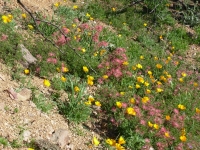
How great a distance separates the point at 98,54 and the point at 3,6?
2.18 metres

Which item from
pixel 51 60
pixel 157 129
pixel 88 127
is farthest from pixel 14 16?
pixel 157 129

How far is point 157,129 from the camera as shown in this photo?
224 inches

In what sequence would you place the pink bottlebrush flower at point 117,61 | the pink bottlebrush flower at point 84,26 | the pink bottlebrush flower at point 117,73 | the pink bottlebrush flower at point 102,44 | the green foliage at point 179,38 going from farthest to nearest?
the green foliage at point 179,38 < the pink bottlebrush flower at point 84,26 < the pink bottlebrush flower at point 102,44 < the pink bottlebrush flower at point 117,61 < the pink bottlebrush flower at point 117,73

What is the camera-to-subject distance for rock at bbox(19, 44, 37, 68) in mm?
6172

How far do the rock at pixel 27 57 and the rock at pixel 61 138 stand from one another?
5.13ft

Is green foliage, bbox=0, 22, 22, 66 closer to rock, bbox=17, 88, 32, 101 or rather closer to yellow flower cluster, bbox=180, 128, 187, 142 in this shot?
rock, bbox=17, 88, 32, 101

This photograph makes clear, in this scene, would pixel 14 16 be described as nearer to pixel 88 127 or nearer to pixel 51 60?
pixel 51 60

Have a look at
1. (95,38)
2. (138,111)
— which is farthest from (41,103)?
(95,38)

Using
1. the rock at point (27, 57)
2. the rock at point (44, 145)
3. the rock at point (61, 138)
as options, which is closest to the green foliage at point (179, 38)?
the rock at point (27, 57)

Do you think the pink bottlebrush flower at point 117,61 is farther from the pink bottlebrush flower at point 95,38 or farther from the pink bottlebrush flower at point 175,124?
the pink bottlebrush flower at point 175,124

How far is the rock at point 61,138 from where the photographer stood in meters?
4.94

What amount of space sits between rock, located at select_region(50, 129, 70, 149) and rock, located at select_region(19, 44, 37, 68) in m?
1.56

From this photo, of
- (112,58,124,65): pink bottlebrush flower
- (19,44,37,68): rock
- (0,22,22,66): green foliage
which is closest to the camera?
(0,22,22,66): green foliage

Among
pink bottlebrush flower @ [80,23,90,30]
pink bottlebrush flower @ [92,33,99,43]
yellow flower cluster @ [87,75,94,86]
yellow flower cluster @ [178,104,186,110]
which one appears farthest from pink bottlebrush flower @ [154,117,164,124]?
pink bottlebrush flower @ [80,23,90,30]
